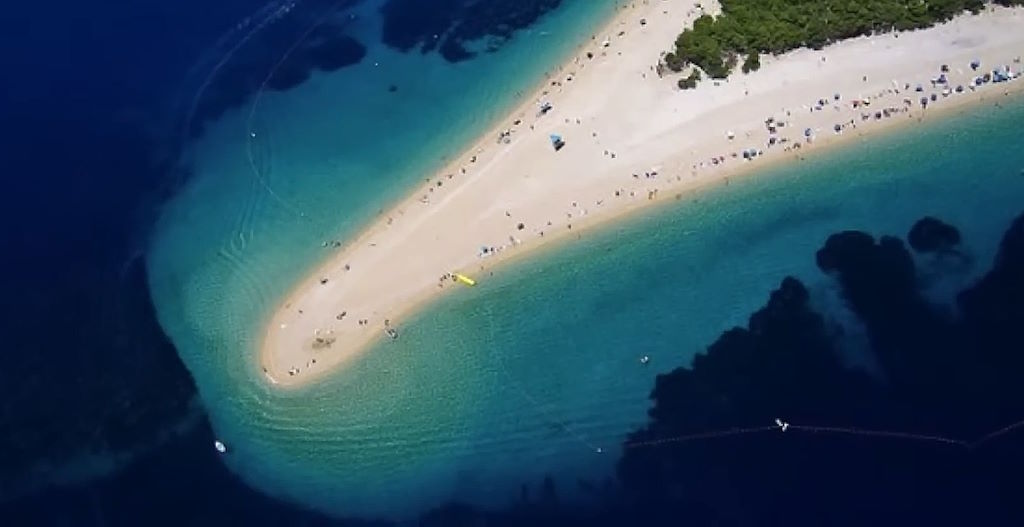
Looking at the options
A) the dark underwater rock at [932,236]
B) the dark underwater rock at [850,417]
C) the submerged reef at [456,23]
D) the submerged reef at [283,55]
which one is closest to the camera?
the dark underwater rock at [850,417]

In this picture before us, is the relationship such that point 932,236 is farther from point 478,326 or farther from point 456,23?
point 456,23

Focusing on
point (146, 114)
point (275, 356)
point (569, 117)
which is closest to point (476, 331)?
point (275, 356)

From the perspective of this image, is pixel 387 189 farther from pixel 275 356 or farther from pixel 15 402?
pixel 15 402

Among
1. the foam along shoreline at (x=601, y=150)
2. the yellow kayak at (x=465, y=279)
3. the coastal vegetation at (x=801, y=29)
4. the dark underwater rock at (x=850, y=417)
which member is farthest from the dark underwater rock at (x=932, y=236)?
the yellow kayak at (x=465, y=279)

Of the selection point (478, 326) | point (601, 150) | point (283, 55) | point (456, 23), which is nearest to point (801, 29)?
point (601, 150)

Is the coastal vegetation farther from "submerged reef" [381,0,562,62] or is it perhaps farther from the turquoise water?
"submerged reef" [381,0,562,62]

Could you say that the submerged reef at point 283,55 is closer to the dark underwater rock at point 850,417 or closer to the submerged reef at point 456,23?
the submerged reef at point 456,23
